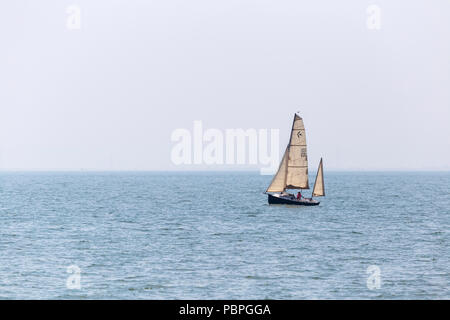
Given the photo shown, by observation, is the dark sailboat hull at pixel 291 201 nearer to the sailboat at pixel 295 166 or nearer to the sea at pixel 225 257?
the sailboat at pixel 295 166

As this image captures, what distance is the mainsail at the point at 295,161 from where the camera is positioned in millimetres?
79419

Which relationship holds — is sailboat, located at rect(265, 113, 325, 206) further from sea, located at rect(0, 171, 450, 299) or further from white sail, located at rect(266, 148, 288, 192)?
sea, located at rect(0, 171, 450, 299)

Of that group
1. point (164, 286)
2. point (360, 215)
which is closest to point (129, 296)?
point (164, 286)

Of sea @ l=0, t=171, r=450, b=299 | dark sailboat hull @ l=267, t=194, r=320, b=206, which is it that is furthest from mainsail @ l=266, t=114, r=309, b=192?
sea @ l=0, t=171, r=450, b=299

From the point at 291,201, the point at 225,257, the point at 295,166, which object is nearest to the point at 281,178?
the point at 295,166

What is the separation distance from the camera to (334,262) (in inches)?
1587

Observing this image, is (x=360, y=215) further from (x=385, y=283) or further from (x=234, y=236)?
(x=385, y=283)

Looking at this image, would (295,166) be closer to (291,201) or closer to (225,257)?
(291,201)

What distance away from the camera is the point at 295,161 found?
80.4 metres

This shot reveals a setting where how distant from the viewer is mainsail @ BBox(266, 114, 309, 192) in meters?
79.4

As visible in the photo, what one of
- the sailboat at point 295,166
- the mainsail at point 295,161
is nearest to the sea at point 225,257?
the sailboat at point 295,166
